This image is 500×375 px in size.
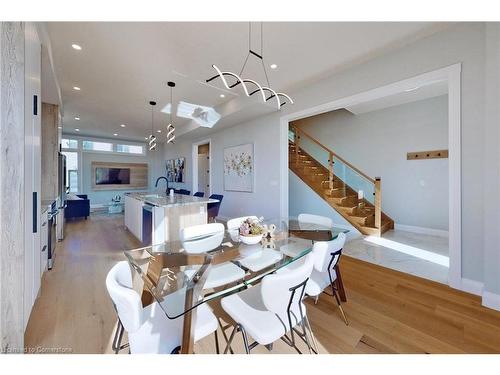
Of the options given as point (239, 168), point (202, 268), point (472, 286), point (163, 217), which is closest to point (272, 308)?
point (202, 268)

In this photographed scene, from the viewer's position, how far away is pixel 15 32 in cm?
128

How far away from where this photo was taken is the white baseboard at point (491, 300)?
6.33 ft

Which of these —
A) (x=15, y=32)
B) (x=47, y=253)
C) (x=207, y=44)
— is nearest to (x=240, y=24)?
(x=207, y=44)

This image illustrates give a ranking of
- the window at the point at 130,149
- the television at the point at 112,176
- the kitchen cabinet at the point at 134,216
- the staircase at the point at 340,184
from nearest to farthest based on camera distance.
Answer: the kitchen cabinet at the point at 134,216 < the staircase at the point at 340,184 < the television at the point at 112,176 < the window at the point at 130,149

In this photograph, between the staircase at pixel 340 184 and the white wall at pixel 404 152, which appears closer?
the white wall at pixel 404 152

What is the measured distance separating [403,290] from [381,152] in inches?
158

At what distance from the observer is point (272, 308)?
3.66 feet

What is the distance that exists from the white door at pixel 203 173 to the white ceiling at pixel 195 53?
10.7 ft

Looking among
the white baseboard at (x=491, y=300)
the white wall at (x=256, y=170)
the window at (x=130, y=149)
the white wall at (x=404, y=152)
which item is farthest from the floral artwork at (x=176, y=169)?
the white baseboard at (x=491, y=300)

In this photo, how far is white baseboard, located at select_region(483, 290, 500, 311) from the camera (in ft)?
6.33

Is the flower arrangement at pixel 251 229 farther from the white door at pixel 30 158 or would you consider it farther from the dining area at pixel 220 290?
the white door at pixel 30 158

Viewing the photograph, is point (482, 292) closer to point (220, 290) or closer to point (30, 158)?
point (220, 290)

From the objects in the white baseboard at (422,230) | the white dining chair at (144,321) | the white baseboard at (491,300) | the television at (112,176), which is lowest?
the white baseboard at (491,300)

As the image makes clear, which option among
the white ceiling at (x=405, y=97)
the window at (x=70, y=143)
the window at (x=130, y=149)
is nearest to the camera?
the white ceiling at (x=405, y=97)
